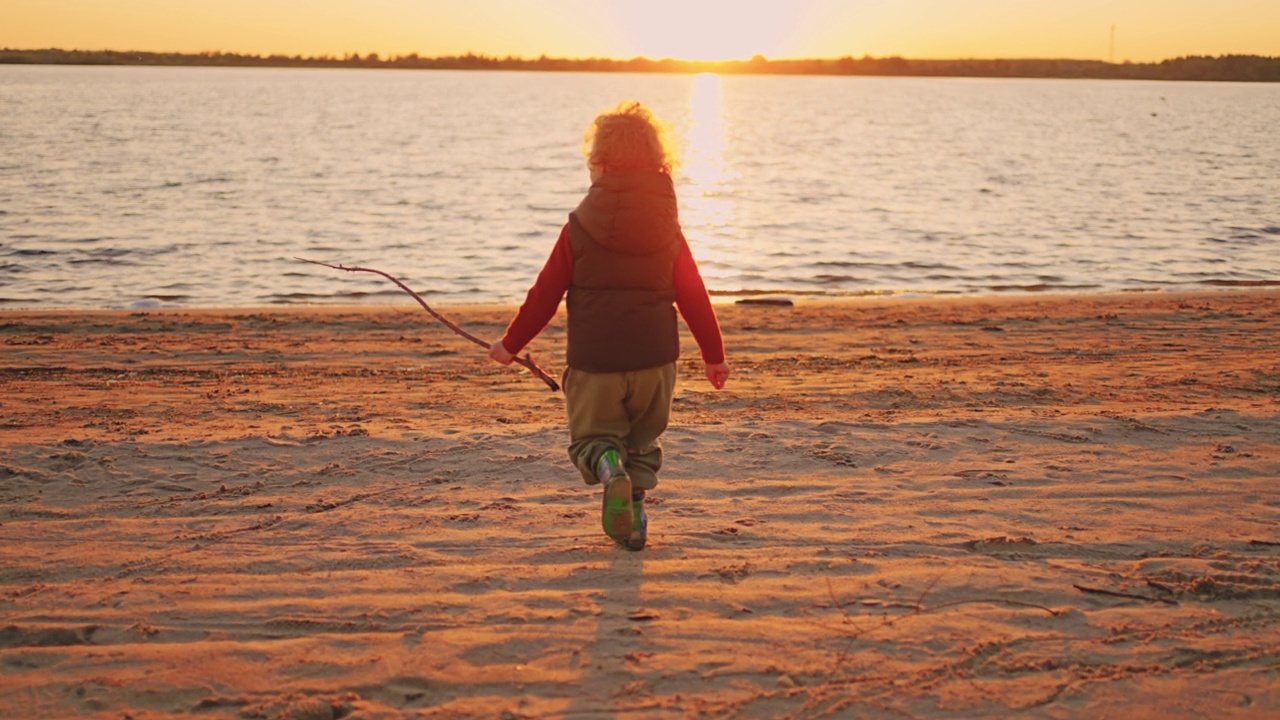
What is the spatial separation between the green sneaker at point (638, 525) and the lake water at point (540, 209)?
4.45 ft

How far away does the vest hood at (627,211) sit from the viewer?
4.05m

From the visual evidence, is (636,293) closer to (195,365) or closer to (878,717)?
(878,717)

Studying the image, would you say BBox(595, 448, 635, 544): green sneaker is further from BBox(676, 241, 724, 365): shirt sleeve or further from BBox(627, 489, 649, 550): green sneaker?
BBox(676, 241, 724, 365): shirt sleeve

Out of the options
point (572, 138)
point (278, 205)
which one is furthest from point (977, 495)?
point (572, 138)

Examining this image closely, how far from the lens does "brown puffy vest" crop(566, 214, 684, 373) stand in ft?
13.5

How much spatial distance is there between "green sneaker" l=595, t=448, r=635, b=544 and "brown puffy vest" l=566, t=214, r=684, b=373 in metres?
0.34

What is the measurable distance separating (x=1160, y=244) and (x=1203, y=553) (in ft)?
52.7

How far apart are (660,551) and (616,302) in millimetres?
988

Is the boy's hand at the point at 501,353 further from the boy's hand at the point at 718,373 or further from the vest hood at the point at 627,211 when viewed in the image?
the boy's hand at the point at 718,373

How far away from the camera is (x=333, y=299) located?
13.2 meters

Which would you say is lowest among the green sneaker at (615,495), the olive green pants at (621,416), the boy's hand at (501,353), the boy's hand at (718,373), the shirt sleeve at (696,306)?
the green sneaker at (615,495)

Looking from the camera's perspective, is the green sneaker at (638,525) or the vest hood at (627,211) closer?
the vest hood at (627,211)

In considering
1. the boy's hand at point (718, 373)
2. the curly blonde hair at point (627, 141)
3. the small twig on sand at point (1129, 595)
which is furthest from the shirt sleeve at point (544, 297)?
the small twig on sand at point (1129, 595)

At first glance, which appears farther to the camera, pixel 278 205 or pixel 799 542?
pixel 278 205
